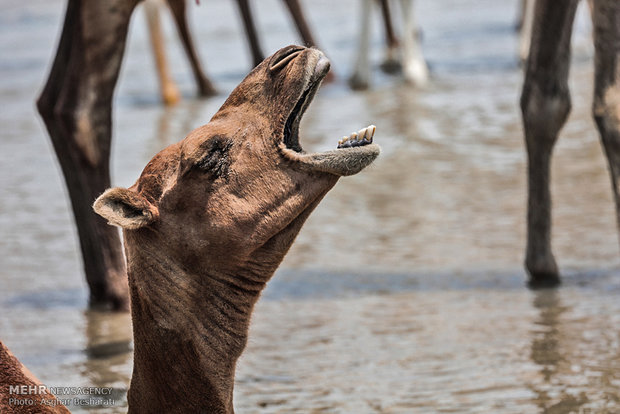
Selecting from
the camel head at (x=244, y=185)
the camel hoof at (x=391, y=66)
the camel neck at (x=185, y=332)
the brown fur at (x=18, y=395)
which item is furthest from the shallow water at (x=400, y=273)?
the camel hoof at (x=391, y=66)

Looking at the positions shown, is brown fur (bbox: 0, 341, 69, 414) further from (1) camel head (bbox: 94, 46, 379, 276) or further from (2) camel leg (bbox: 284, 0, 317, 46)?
(2) camel leg (bbox: 284, 0, 317, 46)

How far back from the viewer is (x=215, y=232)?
3287 millimetres

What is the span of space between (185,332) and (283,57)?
35.1 inches

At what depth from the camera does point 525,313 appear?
17.7 ft

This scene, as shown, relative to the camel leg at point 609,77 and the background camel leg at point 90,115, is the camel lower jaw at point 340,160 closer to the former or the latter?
the camel leg at point 609,77

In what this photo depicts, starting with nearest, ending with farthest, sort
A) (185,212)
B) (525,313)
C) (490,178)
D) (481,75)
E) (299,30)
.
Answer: (185,212)
(525,313)
(490,178)
(299,30)
(481,75)

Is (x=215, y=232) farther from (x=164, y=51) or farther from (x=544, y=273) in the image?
(x=164, y=51)

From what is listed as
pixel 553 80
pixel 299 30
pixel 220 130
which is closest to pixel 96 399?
pixel 220 130

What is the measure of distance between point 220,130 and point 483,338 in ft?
7.18

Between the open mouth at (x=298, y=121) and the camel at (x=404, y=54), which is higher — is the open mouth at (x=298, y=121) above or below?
above

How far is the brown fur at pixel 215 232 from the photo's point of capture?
3.30m

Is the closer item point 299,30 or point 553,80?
point 553,80

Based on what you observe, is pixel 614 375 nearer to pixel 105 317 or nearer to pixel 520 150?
pixel 105 317

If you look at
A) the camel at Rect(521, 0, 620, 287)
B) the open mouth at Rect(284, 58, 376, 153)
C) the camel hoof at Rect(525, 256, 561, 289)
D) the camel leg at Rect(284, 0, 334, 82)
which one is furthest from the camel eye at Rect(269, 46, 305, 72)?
the camel leg at Rect(284, 0, 334, 82)
